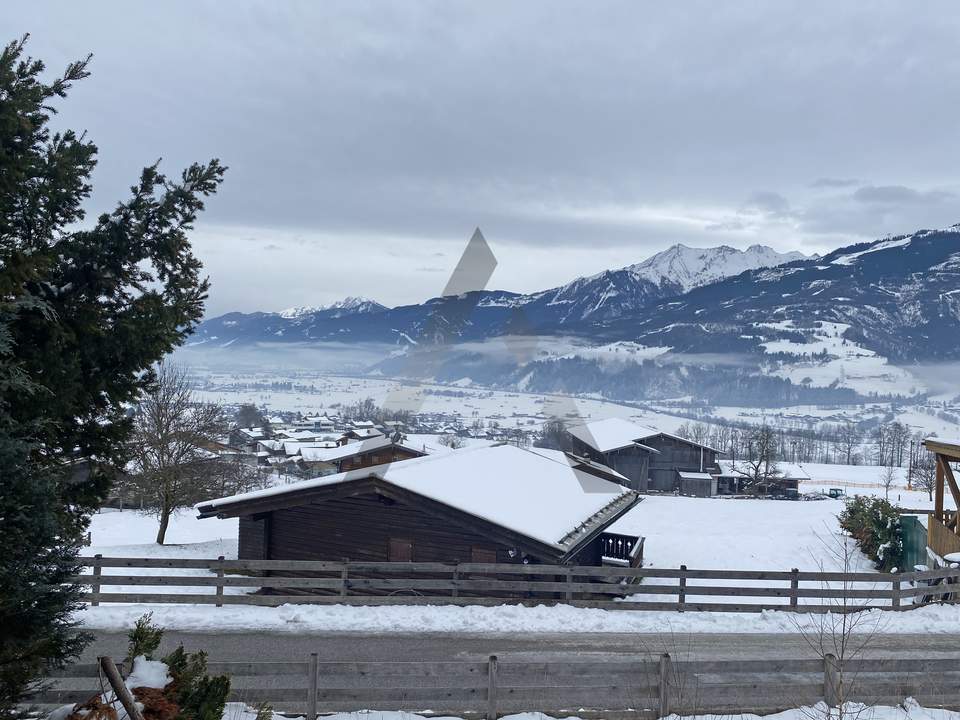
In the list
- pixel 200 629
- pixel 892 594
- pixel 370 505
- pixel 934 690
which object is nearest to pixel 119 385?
pixel 200 629

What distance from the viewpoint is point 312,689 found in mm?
9078

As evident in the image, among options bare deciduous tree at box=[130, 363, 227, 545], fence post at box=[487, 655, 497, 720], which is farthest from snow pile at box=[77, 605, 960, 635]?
bare deciduous tree at box=[130, 363, 227, 545]

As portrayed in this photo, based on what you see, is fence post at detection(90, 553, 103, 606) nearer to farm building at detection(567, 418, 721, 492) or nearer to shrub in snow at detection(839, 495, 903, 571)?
shrub in snow at detection(839, 495, 903, 571)

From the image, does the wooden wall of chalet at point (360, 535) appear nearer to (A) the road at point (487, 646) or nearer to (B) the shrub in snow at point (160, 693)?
(A) the road at point (487, 646)

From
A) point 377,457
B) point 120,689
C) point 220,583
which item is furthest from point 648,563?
point 377,457

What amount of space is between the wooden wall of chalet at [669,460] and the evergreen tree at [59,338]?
205ft

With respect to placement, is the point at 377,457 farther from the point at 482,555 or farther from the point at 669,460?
the point at 482,555

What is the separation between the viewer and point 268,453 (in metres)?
114

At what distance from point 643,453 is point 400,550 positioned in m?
51.3

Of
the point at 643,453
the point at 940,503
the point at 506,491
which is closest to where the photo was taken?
the point at 506,491

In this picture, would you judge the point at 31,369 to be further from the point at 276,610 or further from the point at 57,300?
the point at 276,610

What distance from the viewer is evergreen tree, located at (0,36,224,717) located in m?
6.33

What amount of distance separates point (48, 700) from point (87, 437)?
3036mm

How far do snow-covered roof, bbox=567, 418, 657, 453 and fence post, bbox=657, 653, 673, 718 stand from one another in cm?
4897
